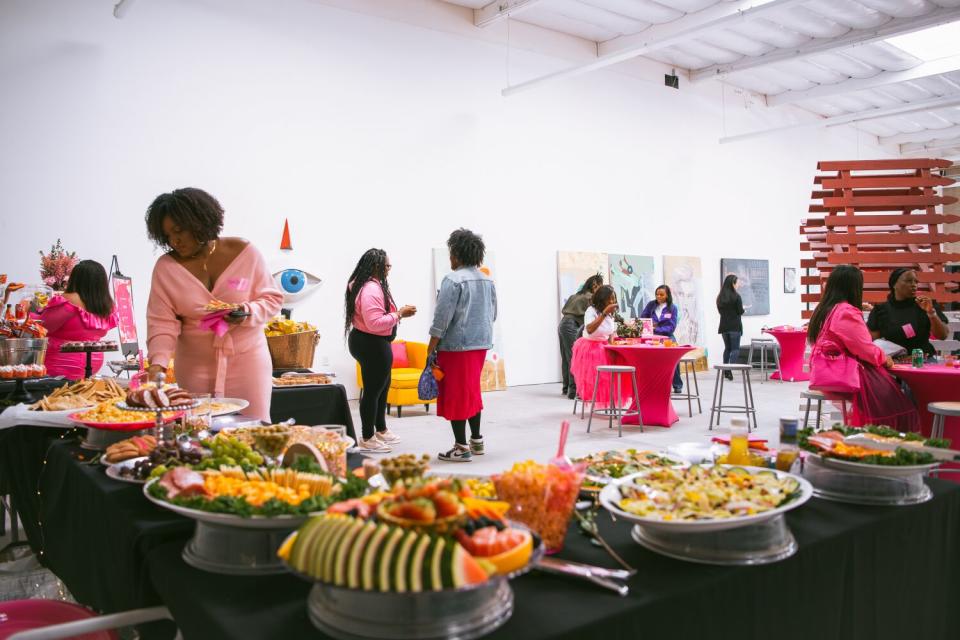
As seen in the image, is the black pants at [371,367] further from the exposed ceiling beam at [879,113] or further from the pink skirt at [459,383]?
the exposed ceiling beam at [879,113]

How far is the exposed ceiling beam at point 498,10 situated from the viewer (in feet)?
28.2

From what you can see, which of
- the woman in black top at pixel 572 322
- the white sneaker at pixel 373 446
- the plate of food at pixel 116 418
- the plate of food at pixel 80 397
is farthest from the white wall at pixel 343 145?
the plate of food at pixel 116 418

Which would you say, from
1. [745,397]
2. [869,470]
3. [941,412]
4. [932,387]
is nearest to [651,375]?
[745,397]

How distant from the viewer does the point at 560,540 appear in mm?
1315

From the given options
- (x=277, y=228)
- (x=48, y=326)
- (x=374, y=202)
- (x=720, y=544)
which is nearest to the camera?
(x=720, y=544)

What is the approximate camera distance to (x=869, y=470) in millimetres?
1680

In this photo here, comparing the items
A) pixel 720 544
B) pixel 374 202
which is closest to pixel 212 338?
pixel 720 544

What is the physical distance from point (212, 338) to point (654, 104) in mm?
10358

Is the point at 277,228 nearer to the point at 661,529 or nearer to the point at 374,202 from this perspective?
the point at 374,202

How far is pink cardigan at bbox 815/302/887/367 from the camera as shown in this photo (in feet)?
14.4

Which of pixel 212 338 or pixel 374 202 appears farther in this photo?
pixel 374 202

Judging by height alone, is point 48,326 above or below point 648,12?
below

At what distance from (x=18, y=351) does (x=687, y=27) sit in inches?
301

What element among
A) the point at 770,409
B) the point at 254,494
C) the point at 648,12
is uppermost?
the point at 648,12
